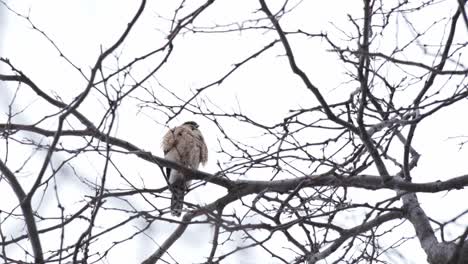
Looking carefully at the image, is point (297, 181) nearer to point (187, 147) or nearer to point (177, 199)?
point (177, 199)

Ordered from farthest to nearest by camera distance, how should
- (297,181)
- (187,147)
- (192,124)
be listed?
(192,124) < (187,147) < (297,181)

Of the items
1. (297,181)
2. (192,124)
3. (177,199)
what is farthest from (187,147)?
(177,199)

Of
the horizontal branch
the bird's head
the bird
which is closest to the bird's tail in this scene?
the horizontal branch

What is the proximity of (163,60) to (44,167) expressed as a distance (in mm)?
636

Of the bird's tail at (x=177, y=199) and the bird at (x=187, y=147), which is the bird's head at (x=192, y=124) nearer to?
the bird at (x=187, y=147)

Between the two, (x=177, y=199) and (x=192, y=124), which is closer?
(x=177, y=199)

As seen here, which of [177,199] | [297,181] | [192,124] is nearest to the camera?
[177,199]

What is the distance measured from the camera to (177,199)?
337 cm

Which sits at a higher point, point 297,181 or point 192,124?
point 192,124

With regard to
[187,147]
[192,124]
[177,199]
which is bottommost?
[177,199]

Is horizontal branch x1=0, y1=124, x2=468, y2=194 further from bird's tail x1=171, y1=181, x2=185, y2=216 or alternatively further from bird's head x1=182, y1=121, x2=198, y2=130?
bird's head x1=182, y1=121, x2=198, y2=130

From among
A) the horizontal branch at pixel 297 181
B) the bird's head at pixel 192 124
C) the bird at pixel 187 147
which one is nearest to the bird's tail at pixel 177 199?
the horizontal branch at pixel 297 181

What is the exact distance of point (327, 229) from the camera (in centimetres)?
365

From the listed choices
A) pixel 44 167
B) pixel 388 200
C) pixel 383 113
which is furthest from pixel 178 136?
pixel 44 167
